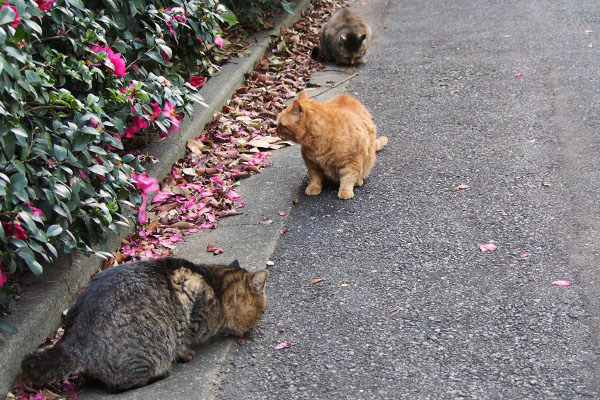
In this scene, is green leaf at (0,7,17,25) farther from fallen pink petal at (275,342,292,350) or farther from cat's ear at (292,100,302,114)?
cat's ear at (292,100,302,114)

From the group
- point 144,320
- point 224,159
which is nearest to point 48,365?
point 144,320

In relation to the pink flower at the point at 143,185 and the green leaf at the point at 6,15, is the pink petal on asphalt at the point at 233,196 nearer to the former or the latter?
the pink flower at the point at 143,185

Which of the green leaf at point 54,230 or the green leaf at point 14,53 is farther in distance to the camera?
the green leaf at point 54,230

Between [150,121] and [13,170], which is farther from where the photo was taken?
[150,121]

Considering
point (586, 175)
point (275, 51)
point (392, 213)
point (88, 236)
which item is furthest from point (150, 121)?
point (275, 51)

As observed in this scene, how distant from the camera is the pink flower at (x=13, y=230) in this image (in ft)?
10.6

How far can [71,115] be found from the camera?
4.00 meters

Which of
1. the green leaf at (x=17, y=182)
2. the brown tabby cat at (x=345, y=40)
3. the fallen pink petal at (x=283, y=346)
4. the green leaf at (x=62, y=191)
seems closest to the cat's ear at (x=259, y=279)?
the fallen pink petal at (x=283, y=346)

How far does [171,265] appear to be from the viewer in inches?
147

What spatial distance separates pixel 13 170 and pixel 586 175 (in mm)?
4028

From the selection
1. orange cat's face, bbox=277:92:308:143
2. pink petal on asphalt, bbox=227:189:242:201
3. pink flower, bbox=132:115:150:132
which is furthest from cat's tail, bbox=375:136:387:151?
pink flower, bbox=132:115:150:132

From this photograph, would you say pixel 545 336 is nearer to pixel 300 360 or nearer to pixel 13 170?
pixel 300 360

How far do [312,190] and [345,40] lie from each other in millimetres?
3199

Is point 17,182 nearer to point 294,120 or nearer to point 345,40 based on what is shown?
point 294,120
